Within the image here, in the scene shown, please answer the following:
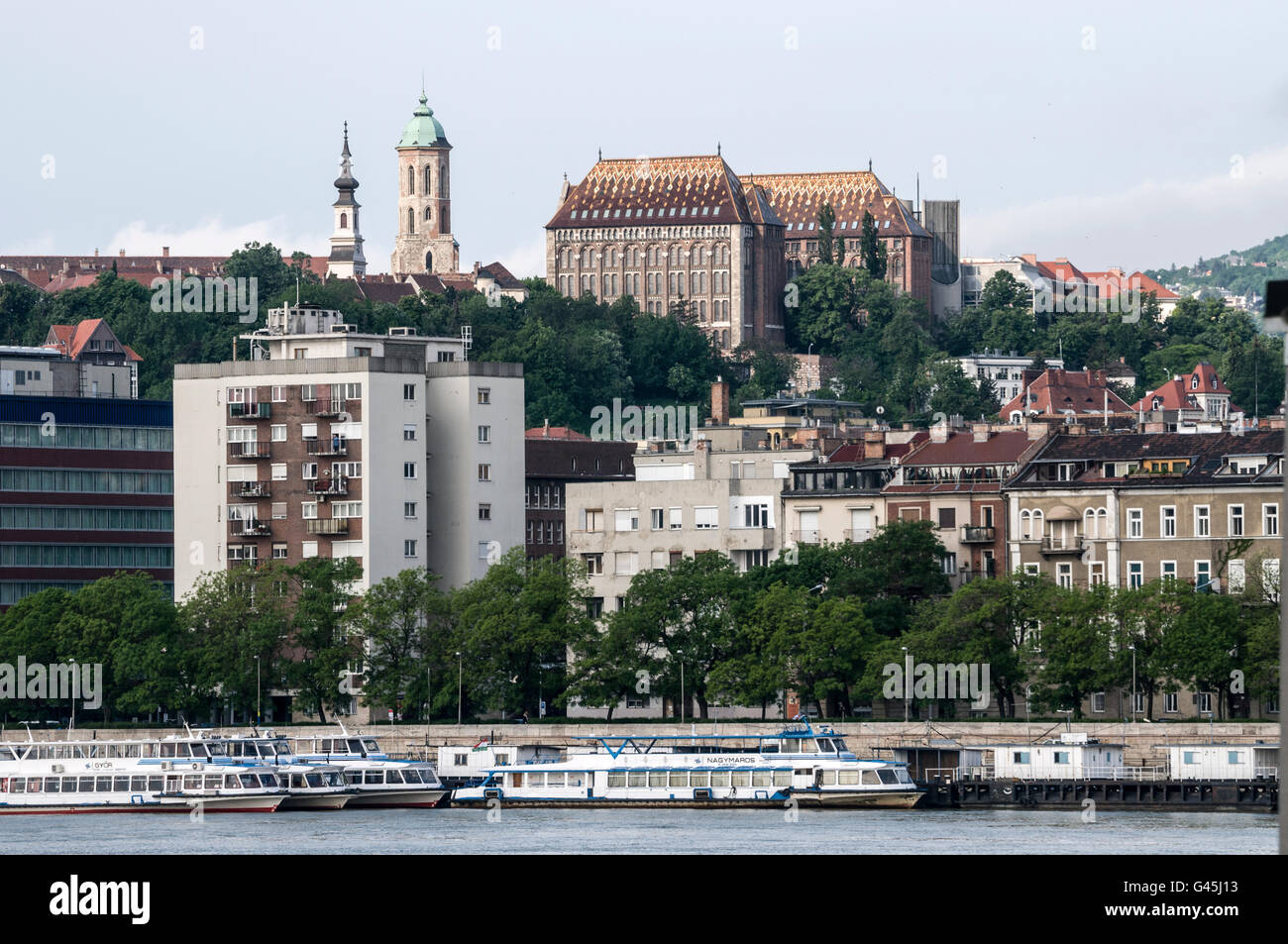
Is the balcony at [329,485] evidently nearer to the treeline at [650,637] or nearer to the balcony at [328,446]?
the balcony at [328,446]

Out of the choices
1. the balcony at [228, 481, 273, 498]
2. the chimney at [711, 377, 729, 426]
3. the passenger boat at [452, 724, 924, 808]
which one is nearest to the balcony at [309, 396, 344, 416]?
the balcony at [228, 481, 273, 498]

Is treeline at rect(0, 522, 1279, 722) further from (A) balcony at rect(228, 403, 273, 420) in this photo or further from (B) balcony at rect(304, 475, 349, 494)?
(A) balcony at rect(228, 403, 273, 420)

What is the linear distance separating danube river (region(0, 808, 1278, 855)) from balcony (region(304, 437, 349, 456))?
1351 inches

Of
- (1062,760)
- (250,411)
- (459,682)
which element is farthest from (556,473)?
(1062,760)

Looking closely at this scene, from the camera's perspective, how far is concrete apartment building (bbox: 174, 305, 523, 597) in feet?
430

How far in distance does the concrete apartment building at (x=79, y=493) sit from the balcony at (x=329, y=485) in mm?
21075

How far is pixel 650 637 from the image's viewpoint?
→ 111375 millimetres

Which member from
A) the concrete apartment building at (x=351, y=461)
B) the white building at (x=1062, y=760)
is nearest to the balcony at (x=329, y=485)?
the concrete apartment building at (x=351, y=461)

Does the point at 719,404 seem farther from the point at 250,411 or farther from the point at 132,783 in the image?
the point at 132,783

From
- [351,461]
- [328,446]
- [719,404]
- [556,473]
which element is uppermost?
[719,404]

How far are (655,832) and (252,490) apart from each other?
180 feet

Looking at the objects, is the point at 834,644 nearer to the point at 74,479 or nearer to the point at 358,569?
the point at 358,569
